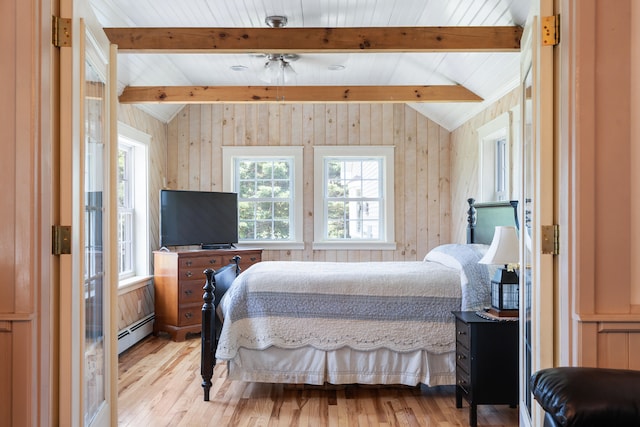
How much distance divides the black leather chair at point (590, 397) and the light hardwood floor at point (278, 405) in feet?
6.03

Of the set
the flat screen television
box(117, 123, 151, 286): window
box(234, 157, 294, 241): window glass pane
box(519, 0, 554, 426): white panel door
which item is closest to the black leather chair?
box(519, 0, 554, 426): white panel door

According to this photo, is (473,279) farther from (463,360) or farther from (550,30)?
(550,30)

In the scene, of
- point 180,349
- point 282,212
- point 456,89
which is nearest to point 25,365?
point 180,349

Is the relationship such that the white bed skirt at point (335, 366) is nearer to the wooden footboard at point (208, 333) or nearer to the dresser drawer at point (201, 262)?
the wooden footboard at point (208, 333)

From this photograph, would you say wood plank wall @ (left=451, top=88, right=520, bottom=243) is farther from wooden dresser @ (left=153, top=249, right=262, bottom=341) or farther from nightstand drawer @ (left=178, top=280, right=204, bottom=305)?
nightstand drawer @ (left=178, top=280, right=204, bottom=305)

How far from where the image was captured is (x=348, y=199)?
6188mm

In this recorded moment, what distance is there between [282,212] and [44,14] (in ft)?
15.4

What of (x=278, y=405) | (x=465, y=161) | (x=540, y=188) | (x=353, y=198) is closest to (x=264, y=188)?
(x=353, y=198)

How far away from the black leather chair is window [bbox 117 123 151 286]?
4.72 m

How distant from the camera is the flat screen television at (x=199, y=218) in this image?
5.31m

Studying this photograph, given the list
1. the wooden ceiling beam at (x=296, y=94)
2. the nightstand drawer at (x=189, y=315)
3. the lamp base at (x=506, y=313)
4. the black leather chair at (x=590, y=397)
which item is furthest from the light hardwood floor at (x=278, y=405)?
the wooden ceiling beam at (x=296, y=94)

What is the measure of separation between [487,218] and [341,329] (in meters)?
1.89

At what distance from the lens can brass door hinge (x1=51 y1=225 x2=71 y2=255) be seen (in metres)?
1.65

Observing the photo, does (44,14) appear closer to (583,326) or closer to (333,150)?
(583,326)
